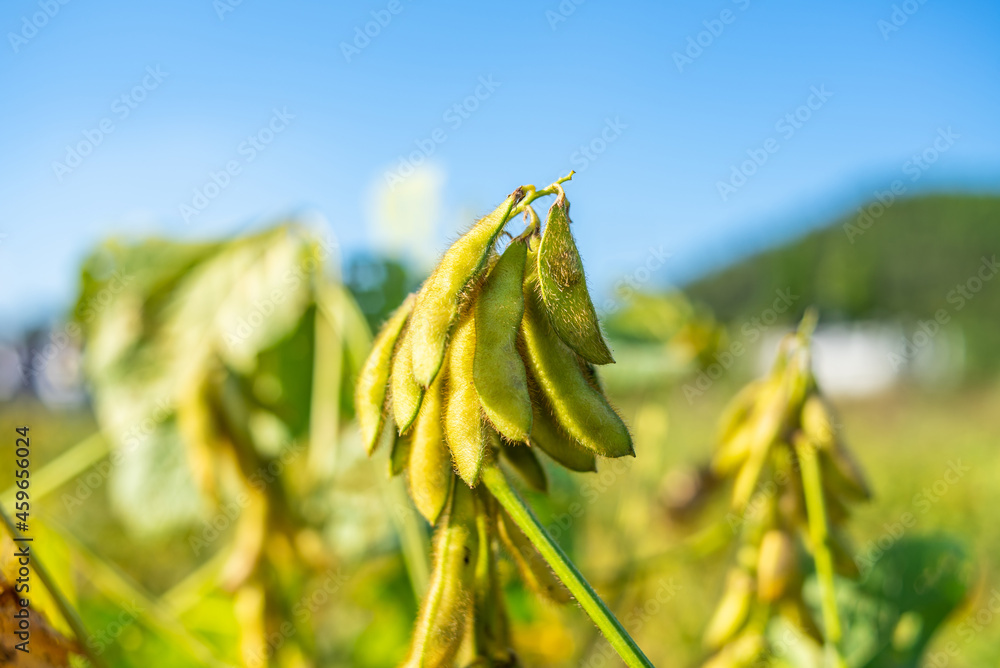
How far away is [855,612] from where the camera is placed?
45.4 inches

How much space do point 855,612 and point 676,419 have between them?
285 inches

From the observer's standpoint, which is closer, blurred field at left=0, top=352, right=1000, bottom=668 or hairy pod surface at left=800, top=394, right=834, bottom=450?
hairy pod surface at left=800, top=394, right=834, bottom=450

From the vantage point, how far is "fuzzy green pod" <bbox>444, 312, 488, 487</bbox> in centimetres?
43

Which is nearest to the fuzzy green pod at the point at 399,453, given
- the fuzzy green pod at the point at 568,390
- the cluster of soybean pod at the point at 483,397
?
the cluster of soybean pod at the point at 483,397

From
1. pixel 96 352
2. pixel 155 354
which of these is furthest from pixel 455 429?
pixel 96 352

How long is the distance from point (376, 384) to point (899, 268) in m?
27.8

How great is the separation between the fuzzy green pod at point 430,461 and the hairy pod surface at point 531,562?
0.06 m

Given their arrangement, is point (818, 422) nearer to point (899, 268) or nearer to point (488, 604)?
point (488, 604)

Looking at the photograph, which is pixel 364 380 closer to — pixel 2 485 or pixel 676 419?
pixel 2 485

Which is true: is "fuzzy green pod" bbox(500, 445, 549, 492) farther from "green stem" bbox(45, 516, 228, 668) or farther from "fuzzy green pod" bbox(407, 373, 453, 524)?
"green stem" bbox(45, 516, 228, 668)

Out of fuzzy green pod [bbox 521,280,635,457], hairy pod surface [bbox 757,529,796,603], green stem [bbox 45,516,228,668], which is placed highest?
fuzzy green pod [bbox 521,280,635,457]

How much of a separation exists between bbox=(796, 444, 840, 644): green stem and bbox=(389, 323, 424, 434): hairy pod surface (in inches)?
22.5

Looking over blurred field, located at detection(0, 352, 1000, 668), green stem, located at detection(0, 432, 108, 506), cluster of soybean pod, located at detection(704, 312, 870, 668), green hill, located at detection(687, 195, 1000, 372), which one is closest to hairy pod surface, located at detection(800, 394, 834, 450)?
cluster of soybean pod, located at detection(704, 312, 870, 668)

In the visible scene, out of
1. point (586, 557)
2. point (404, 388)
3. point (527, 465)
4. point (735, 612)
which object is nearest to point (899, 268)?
point (586, 557)
